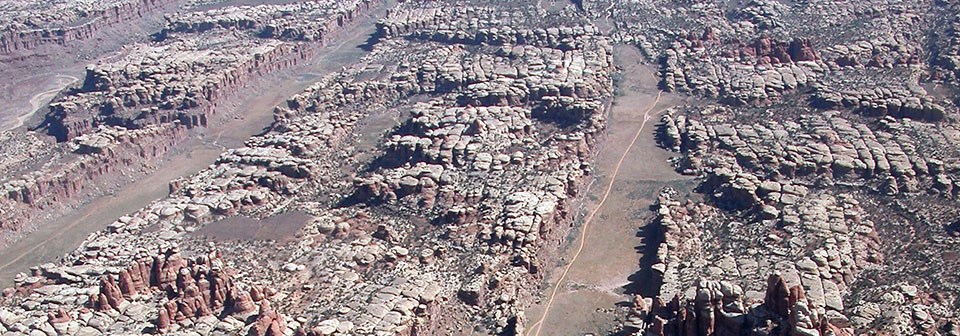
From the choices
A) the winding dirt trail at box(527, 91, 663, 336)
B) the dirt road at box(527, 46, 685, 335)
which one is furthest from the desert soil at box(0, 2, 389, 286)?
the winding dirt trail at box(527, 91, 663, 336)

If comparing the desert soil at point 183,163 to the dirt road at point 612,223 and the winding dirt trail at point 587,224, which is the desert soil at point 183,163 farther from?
the winding dirt trail at point 587,224

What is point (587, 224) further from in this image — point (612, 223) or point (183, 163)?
point (183, 163)

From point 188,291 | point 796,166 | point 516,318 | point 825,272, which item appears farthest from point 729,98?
point 188,291

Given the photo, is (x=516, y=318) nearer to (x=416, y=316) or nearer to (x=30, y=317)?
(x=416, y=316)

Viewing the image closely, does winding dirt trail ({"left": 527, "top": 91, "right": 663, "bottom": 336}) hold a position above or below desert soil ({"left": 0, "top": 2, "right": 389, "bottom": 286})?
above

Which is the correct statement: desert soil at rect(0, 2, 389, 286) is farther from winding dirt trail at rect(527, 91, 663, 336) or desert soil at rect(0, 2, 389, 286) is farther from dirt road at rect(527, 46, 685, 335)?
winding dirt trail at rect(527, 91, 663, 336)

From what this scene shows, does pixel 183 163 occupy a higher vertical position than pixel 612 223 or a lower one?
lower

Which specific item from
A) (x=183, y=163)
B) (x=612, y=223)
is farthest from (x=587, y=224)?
(x=183, y=163)

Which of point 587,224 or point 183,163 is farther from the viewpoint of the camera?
point 183,163

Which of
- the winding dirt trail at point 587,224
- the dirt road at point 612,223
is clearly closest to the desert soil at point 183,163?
the dirt road at point 612,223

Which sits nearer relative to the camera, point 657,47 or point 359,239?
point 359,239

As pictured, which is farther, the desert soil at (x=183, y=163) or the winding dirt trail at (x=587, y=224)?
the desert soil at (x=183, y=163)
